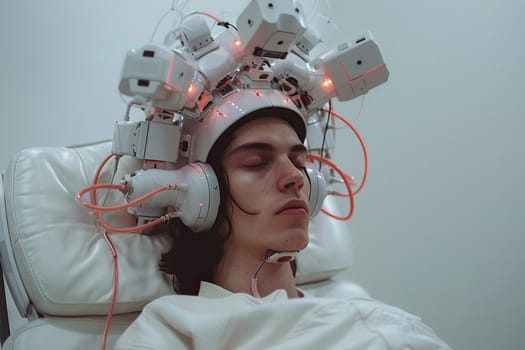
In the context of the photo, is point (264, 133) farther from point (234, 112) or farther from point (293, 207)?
point (293, 207)

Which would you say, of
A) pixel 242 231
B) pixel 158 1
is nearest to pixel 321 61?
pixel 242 231

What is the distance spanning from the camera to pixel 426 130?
204cm

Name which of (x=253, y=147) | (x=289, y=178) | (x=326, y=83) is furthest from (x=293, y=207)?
(x=326, y=83)

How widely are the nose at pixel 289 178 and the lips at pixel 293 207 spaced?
0.03 metres

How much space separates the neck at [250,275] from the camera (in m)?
1.19

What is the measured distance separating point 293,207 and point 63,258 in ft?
1.85

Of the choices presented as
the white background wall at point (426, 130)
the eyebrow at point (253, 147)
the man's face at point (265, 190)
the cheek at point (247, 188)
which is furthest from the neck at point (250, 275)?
the white background wall at point (426, 130)

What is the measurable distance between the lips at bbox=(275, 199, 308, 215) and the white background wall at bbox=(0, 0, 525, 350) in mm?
872

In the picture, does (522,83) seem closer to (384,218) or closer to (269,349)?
(384,218)

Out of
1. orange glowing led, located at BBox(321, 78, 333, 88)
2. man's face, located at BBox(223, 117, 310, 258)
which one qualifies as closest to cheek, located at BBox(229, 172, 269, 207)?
man's face, located at BBox(223, 117, 310, 258)

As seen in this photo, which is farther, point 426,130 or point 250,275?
point 426,130

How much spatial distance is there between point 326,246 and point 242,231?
17.3 inches

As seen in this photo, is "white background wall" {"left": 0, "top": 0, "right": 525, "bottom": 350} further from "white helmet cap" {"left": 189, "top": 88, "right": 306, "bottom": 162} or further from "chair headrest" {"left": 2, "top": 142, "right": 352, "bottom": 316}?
"white helmet cap" {"left": 189, "top": 88, "right": 306, "bottom": 162}

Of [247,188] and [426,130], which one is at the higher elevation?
[426,130]
